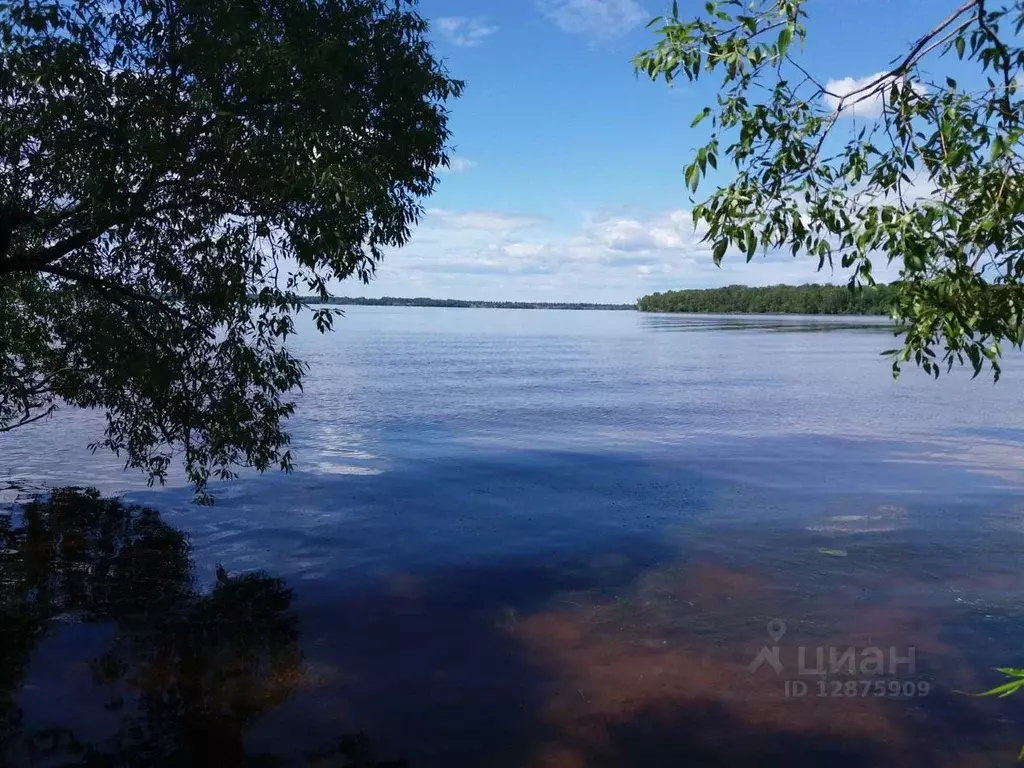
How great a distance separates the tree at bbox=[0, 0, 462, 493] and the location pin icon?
7179 millimetres

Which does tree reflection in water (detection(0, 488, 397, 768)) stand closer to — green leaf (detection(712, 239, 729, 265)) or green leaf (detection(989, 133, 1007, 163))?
green leaf (detection(712, 239, 729, 265))

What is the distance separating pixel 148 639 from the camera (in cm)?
978

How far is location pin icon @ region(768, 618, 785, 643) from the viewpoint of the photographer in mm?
10070

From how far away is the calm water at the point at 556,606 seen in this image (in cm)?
802

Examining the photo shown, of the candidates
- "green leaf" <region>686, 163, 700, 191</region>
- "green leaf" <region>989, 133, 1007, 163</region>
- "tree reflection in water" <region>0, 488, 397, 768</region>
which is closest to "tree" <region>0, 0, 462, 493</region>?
Answer: "tree reflection in water" <region>0, 488, 397, 768</region>

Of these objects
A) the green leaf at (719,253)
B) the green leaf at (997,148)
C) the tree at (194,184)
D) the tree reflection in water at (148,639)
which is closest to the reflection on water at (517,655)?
the tree reflection in water at (148,639)

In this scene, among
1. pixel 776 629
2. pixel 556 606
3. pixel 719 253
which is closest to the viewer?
pixel 719 253

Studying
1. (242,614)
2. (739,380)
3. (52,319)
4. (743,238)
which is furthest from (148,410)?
(739,380)

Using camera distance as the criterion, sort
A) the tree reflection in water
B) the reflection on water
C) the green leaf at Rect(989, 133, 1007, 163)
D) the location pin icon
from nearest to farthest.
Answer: the green leaf at Rect(989, 133, 1007, 163) < the tree reflection in water < the reflection on water < the location pin icon

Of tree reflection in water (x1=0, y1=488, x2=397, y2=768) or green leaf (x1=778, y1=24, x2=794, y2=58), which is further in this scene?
tree reflection in water (x1=0, y1=488, x2=397, y2=768)

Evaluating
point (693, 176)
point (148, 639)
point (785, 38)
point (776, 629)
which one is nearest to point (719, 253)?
point (693, 176)

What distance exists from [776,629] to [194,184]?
9.51m

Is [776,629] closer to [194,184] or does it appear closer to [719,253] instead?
[719,253]

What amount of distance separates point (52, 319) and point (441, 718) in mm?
8847
